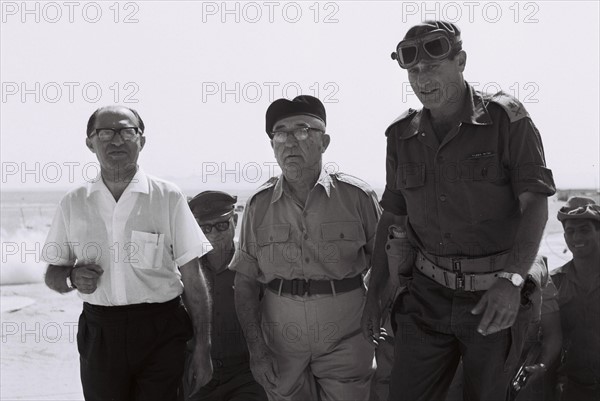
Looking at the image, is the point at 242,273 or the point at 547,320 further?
the point at 547,320

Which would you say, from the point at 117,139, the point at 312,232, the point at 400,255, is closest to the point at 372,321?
the point at 400,255

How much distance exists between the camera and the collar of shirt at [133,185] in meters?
3.31

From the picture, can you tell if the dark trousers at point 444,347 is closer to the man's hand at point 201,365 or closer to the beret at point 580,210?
the man's hand at point 201,365

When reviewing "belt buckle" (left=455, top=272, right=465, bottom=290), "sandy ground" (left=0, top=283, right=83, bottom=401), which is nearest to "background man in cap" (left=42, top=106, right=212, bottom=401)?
"belt buckle" (left=455, top=272, right=465, bottom=290)

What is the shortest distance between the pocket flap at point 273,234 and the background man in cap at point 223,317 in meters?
0.64

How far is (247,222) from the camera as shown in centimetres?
374

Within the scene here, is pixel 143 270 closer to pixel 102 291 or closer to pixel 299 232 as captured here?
pixel 102 291

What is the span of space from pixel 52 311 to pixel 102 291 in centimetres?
668

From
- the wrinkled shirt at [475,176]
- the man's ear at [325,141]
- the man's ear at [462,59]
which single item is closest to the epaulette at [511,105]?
the wrinkled shirt at [475,176]

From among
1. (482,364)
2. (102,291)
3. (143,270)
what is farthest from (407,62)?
(102,291)

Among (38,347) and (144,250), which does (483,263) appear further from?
(38,347)

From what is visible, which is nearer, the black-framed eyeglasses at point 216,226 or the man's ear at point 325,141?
the man's ear at point 325,141

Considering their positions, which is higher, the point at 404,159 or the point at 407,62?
the point at 407,62

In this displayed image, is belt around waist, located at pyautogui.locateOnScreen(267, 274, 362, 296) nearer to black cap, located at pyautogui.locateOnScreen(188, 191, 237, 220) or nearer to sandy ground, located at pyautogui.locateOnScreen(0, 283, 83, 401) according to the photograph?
black cap, located at pyautogui.locateOnScreen(188, 191, 237, 220)
